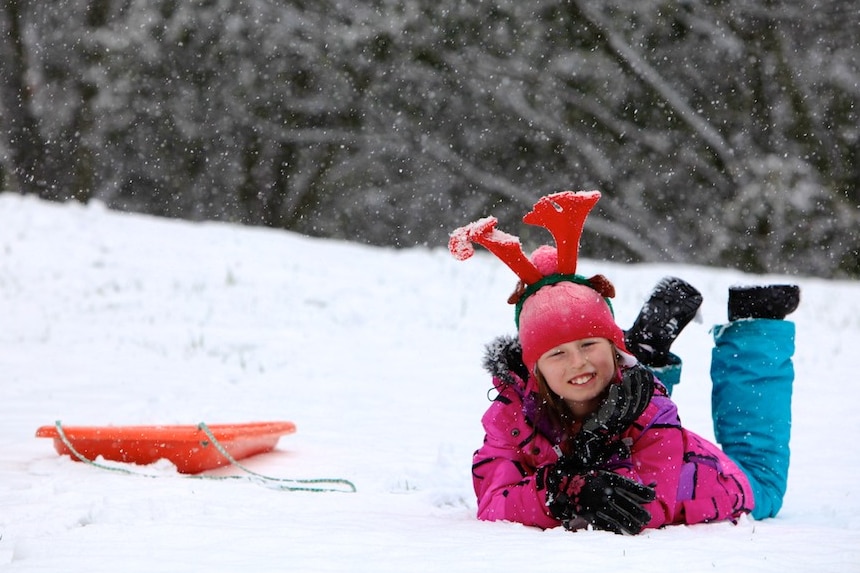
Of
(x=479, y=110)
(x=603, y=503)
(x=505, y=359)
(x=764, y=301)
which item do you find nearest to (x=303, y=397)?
(x=505, y=359)

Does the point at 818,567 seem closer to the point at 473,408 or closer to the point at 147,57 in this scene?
the point at 473,408

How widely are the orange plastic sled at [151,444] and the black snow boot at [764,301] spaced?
2.00m

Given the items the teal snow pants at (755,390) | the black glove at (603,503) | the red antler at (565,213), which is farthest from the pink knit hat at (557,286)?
the teal snow pants at (755,390)

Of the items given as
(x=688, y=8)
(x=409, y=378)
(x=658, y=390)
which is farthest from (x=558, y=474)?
(x=688, y=8)

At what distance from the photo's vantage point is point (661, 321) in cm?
363

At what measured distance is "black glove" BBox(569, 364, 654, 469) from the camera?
275 centimetres

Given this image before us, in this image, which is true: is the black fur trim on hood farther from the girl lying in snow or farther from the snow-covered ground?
the snow-covered ground

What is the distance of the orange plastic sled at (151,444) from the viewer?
3.80 metres

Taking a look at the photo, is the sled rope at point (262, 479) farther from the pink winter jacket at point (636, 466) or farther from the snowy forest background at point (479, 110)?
the snowy forest background at point (479, 110)

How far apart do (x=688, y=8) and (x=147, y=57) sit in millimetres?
9956

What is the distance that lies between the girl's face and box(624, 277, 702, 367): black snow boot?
0.70 m

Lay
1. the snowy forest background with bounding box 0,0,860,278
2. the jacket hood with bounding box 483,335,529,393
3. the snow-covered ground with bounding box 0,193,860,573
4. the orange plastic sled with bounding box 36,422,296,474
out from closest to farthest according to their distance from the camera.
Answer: the snow-covered ground with bounding box 0,193,860,573 → the jacket hood with bounding box 483,335,529,393 → the orange plastic sled with bounding box 36,422,296,474 → the snowy forest background with bounding box 0,0,860,278

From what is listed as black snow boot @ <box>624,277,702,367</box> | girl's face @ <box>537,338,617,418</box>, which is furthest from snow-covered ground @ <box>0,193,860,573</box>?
black snow boot @ <box>624,277,702,367</box>

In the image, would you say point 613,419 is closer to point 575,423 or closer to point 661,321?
point 575,423
